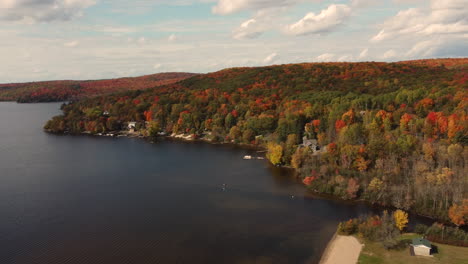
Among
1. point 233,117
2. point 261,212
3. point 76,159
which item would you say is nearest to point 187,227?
point 261,212

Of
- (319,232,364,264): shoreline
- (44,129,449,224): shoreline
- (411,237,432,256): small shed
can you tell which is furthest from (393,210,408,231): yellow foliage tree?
(319,232,364,264): shoreline

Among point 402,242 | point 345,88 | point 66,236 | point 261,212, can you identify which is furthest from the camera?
point 345,88

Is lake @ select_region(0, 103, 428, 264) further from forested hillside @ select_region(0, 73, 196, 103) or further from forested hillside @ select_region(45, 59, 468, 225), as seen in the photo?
forested hillside @ select_region(0, 73, 196, 103)

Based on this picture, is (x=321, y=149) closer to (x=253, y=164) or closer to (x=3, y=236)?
(x=253, y=164)

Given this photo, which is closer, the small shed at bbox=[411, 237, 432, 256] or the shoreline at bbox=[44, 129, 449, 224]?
the small shed at bbox=[411, 237, 432, 256]

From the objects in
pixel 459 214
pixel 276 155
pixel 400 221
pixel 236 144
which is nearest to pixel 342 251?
pixel 400 221

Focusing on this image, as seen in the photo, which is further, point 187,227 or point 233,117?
point 233,117
